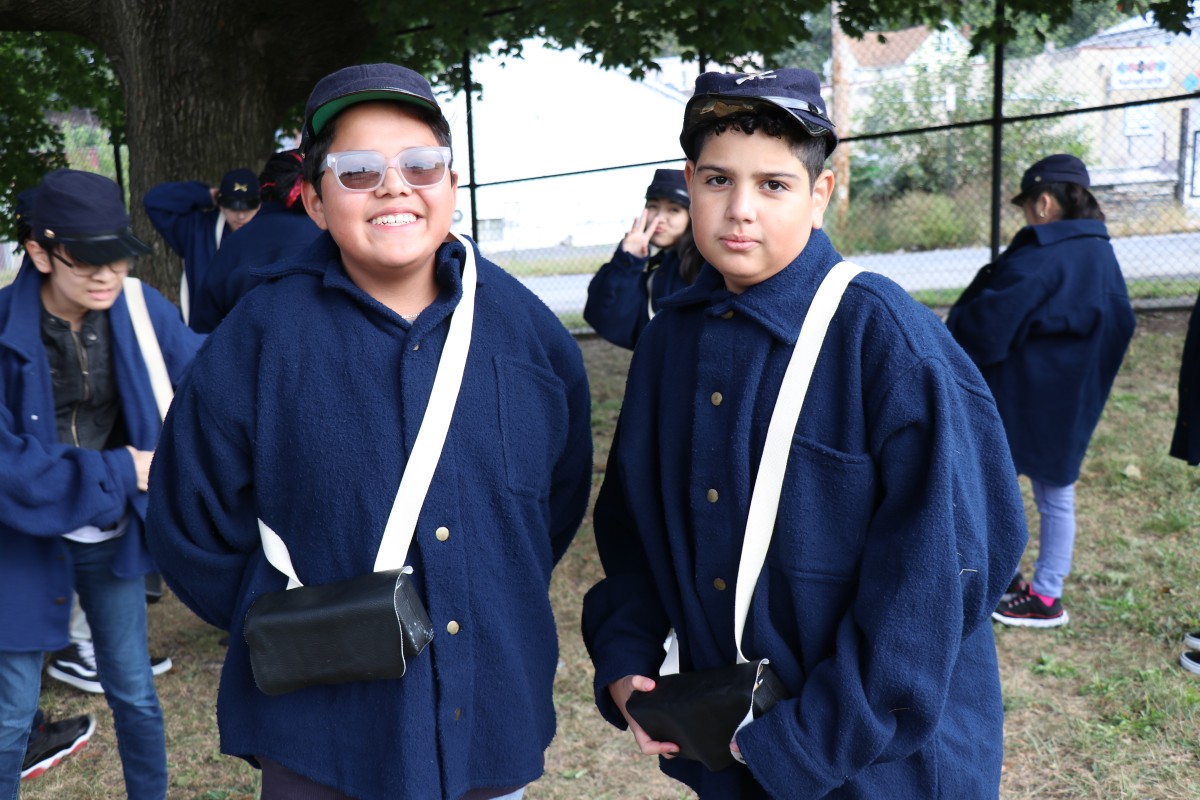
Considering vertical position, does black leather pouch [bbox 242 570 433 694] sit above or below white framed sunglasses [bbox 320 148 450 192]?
below

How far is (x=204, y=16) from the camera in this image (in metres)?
6.39

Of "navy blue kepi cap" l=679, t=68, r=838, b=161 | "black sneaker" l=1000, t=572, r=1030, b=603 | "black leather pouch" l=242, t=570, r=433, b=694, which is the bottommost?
"black sneaker" l=1000, t=572, r=1030, b=603

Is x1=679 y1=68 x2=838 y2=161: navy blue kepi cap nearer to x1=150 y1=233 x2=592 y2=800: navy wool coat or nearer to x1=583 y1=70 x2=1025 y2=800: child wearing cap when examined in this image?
x1=583 y1=70 x2=1025 y2=800: child wearing cap

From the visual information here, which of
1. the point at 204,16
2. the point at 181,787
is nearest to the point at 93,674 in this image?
the point at 181,787

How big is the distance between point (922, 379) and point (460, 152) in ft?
32.0

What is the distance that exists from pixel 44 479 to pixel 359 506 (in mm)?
1389

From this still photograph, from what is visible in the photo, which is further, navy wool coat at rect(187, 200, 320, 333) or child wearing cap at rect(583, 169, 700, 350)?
child wearing cap at rect(583, 169, 700, 350)

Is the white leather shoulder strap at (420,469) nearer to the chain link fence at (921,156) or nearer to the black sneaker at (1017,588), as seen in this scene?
the black sneaker at (1017,588)

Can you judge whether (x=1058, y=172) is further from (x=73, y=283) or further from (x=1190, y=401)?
(x=73, y=283)

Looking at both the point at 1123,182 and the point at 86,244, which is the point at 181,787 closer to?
the point at 86,244

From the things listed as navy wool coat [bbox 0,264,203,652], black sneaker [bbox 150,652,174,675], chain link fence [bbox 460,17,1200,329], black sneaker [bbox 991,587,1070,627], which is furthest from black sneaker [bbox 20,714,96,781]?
chain link fence [bbox 460,17,1200,329]

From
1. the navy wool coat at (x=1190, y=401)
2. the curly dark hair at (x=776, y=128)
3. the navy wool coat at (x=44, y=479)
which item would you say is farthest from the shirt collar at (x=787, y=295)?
the navy wool coat at (x=1190, y=401)

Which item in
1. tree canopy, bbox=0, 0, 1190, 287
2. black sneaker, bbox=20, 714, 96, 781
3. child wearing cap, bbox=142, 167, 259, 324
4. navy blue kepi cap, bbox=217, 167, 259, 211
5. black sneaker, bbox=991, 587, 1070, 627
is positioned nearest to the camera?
black sneaker, bbox=20, 714, 96, 781

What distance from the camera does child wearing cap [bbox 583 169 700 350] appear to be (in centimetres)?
456
